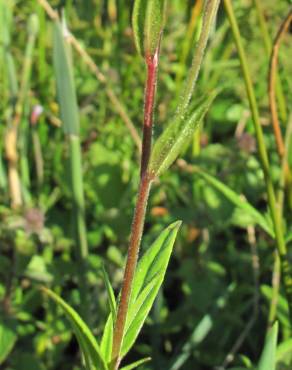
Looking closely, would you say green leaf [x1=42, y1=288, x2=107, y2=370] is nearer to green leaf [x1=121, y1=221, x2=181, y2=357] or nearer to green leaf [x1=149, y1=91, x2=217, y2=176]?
green leaf [x1=121, y1=221, x2=181, y2=357]

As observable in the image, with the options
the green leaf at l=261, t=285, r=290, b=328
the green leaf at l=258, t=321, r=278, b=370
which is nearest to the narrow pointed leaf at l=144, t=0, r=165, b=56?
the green leaf at l=258, t=321, r=278, b=370

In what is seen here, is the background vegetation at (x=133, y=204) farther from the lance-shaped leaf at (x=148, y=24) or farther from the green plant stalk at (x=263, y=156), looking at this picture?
the lance-shaped leaf at (x=148, y=24)

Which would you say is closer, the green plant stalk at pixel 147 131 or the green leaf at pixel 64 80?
the green plant stalk at pixel 147 131

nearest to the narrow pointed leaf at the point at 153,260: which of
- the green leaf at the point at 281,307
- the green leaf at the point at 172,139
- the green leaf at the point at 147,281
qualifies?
the green leaf at the point at 147,281

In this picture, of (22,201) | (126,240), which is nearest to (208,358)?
(126,240)

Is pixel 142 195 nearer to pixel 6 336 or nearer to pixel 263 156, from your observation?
pixel 263 156

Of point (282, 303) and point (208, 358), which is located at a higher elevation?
point (282, 303)

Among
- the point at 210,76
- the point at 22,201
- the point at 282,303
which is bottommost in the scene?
the point at 282,303

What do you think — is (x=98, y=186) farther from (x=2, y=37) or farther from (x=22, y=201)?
(x=2, y=37)
